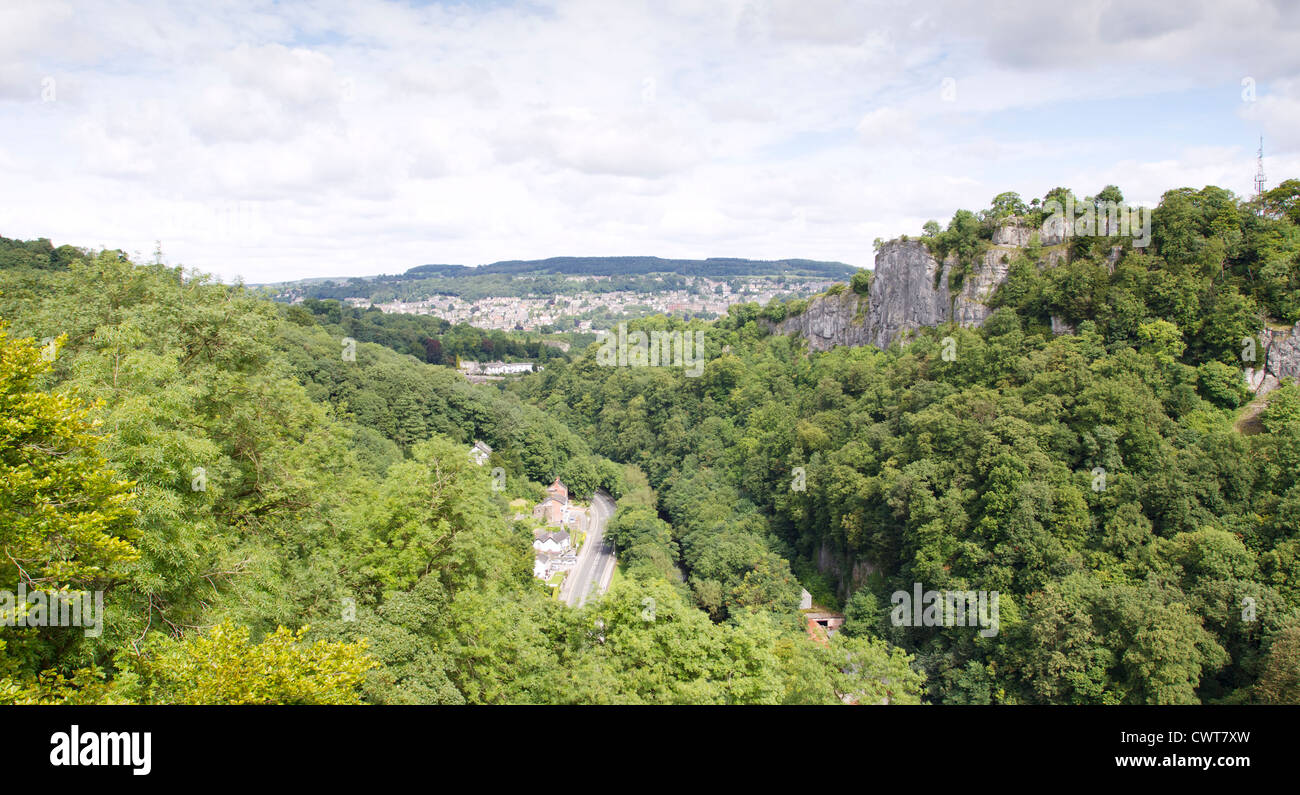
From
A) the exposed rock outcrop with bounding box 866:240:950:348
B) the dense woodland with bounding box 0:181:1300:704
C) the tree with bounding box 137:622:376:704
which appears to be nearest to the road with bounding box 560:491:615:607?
the dense woodland with bounding box 0:181:1300:704

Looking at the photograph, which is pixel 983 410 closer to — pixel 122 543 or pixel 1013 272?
pixel 1013 272

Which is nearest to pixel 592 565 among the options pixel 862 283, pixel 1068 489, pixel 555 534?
pixel 555 534

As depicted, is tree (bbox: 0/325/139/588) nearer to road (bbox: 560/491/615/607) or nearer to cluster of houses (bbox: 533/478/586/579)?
road (bbox: 560/491/615/607)

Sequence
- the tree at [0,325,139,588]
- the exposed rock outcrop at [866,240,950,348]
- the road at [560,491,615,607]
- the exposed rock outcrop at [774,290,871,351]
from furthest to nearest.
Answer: the exposed rock outcrop at [774,290,871,351] → the exposed rock outcrop at [866,240,950,348] → the road at [560,491,615,607] → the tree at [0,325,139,588]

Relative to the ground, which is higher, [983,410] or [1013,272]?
[1013,272]

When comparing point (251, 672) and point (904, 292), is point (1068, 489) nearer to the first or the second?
point (904, 292)

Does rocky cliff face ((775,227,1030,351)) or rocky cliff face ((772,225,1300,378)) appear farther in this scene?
rocky cliff face ((775,227,1030,351))
